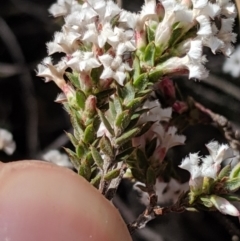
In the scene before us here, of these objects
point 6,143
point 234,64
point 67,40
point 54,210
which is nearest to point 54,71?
point 67,40

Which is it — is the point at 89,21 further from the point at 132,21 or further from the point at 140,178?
the point at 140,178

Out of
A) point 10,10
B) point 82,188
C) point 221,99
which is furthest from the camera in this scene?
point 10,10

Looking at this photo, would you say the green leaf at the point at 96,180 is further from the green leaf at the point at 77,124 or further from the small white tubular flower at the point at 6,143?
the small white tubular flower at the point at 6,143

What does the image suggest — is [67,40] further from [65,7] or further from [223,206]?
[223,206]

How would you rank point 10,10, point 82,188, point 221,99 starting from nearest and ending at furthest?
point 82,188 < point 221,99 < point 10,10

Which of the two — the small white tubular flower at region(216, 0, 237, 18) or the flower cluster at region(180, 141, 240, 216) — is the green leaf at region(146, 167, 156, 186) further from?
the small white tubular flower at region(216, 0, 237, 18)

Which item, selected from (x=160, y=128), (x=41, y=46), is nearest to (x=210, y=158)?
(x=160, y=128)
